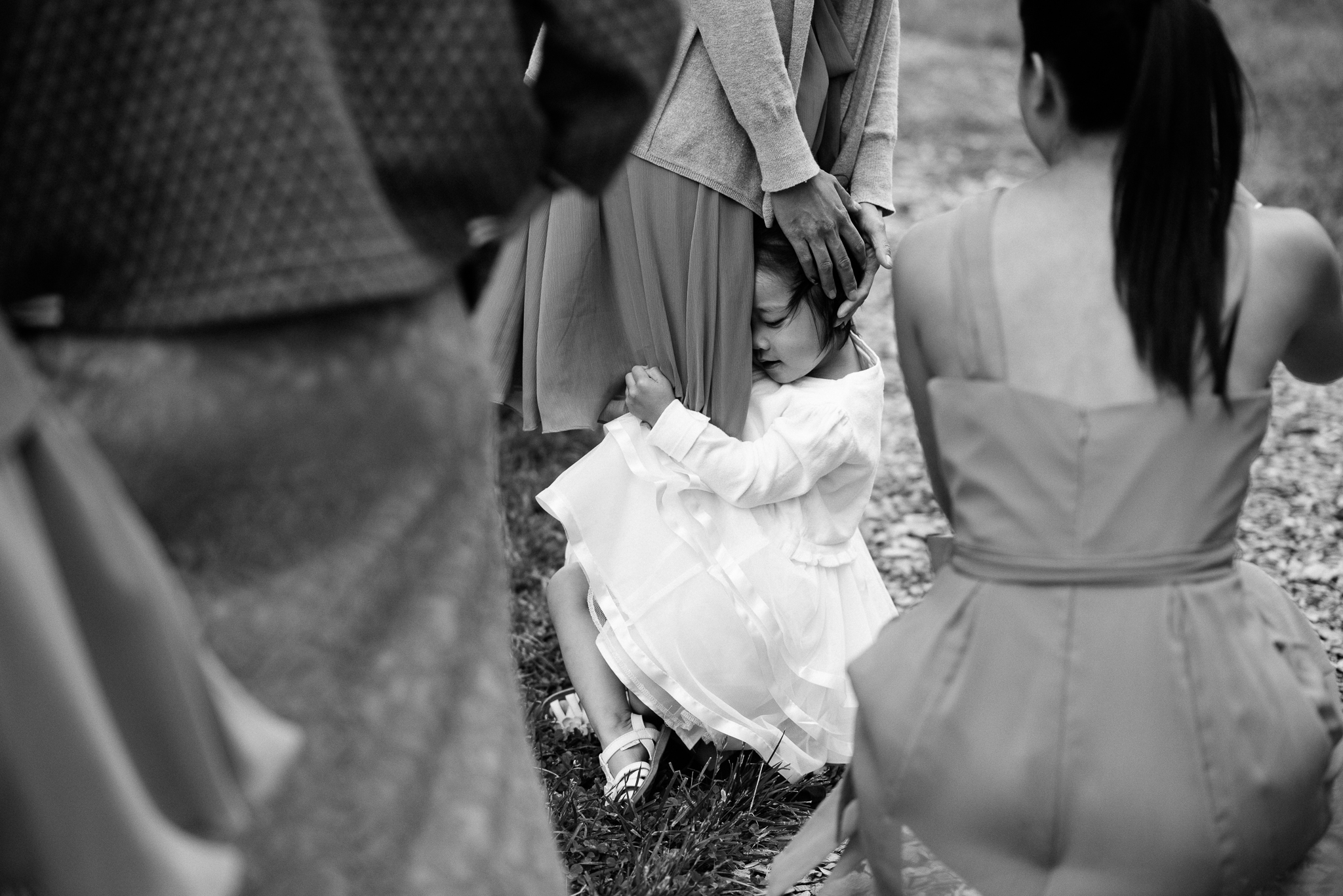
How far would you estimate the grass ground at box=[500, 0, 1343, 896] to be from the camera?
2.97 m

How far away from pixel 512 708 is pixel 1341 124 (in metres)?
10.7

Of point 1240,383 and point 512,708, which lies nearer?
point 512,708

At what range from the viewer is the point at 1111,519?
80.9 inches

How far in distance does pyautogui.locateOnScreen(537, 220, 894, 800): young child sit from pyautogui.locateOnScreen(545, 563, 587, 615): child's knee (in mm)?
110

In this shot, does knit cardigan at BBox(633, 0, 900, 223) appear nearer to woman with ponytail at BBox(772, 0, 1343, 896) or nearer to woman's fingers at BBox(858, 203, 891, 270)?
woman's fingers at BBox(858, 203, 891, 270)

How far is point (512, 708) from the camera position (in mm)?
1677

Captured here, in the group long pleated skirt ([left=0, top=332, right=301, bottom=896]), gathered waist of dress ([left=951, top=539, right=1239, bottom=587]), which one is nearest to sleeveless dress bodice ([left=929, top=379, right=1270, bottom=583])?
gathered waist of dress ([left=951, top=539, right=1239, bottom=587])

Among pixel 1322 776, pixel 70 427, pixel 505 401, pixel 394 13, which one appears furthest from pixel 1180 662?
pixel 505 401

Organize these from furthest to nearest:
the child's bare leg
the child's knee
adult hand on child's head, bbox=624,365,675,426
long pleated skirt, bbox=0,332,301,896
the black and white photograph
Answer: the child's knee → the child's bare leg → adult hand on child's head, bbox=624,365,675,426 → the black and white photograph → long pleated skirt, bbox=0,332,301,896

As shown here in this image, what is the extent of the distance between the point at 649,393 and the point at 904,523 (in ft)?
7.20

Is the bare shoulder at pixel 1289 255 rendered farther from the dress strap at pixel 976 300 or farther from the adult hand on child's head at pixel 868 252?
the adult hand on child's head at pixel 868 252

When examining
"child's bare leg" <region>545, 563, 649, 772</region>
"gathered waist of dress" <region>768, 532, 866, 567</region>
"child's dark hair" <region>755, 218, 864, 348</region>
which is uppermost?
"child's dark hair" <region>755, 218, 864, 348</region>

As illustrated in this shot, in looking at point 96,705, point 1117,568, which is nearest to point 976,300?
point 1117,568

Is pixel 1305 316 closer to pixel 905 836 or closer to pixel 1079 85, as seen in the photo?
pixel 1079 85
